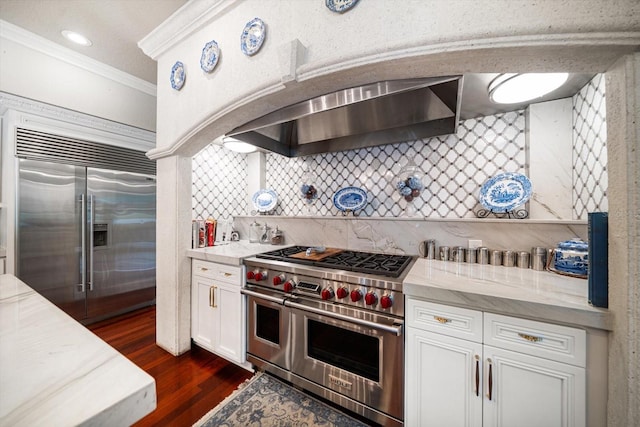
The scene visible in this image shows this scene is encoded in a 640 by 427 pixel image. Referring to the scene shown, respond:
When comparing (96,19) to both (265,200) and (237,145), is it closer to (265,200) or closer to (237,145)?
(237,145)

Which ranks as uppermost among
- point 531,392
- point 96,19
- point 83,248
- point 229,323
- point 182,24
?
point 96,19

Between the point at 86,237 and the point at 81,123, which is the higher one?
the point at 81,123

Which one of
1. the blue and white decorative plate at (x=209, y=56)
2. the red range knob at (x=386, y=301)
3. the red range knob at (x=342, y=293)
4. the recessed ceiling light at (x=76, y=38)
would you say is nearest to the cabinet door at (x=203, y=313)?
the red range knob at (x=342, y=293)

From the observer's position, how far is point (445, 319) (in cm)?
116

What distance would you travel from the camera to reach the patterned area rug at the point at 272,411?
141 cm

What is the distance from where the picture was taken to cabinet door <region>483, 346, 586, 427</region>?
0.94 meters

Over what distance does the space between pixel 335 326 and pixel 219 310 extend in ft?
3.39

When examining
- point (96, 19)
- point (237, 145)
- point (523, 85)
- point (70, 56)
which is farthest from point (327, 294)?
point (70, 56)

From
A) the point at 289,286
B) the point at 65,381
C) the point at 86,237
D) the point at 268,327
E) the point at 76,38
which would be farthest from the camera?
the point at 86,237

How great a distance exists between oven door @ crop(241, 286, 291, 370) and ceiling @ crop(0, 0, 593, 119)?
1.93m

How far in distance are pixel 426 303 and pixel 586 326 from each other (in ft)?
1.88

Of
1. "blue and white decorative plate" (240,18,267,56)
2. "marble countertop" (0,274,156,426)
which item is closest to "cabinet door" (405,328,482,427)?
"marble countertop" (0,274,156,426)

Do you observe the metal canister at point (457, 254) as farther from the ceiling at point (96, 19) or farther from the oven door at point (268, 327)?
the ceiling at point (96, 19)

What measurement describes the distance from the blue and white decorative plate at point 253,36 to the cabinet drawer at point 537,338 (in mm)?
1915
